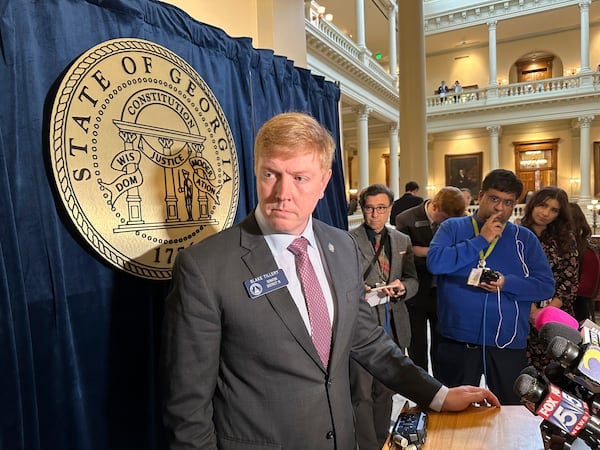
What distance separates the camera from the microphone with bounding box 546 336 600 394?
827 millimetres

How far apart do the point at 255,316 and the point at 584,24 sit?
18.2m

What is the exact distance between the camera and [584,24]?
14531mm

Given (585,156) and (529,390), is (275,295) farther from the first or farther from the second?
(585,156)

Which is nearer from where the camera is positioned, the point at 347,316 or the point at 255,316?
the point at 255,316

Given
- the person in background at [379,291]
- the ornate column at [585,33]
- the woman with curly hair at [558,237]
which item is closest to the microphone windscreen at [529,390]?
the person in background at [379,291]

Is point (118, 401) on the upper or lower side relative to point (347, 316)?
lower

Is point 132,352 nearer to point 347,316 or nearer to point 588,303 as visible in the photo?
point 347,316

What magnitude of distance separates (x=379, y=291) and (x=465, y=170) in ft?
57.1

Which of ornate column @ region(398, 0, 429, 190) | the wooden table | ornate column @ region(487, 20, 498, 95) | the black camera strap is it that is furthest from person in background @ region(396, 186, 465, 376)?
ornate column @ region(487, 20, 498, 95)

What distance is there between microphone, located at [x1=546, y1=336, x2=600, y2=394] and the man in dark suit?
1.66 ft

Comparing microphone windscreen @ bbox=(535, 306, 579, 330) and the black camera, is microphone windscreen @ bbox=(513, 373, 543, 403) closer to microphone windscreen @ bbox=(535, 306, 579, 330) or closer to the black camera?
microphone windscreen @ bbox=(535, 306, 579, 330)

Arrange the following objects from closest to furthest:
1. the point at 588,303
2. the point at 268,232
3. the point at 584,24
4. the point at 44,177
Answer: the point at 268,232, the point at 44,177, the point at 588,303, the point at 584,24

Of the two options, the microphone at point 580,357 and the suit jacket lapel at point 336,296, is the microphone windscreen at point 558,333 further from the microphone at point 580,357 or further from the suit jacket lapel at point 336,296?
the suit jacket lapel at point 336,296

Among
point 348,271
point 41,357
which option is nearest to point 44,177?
point 41,357
